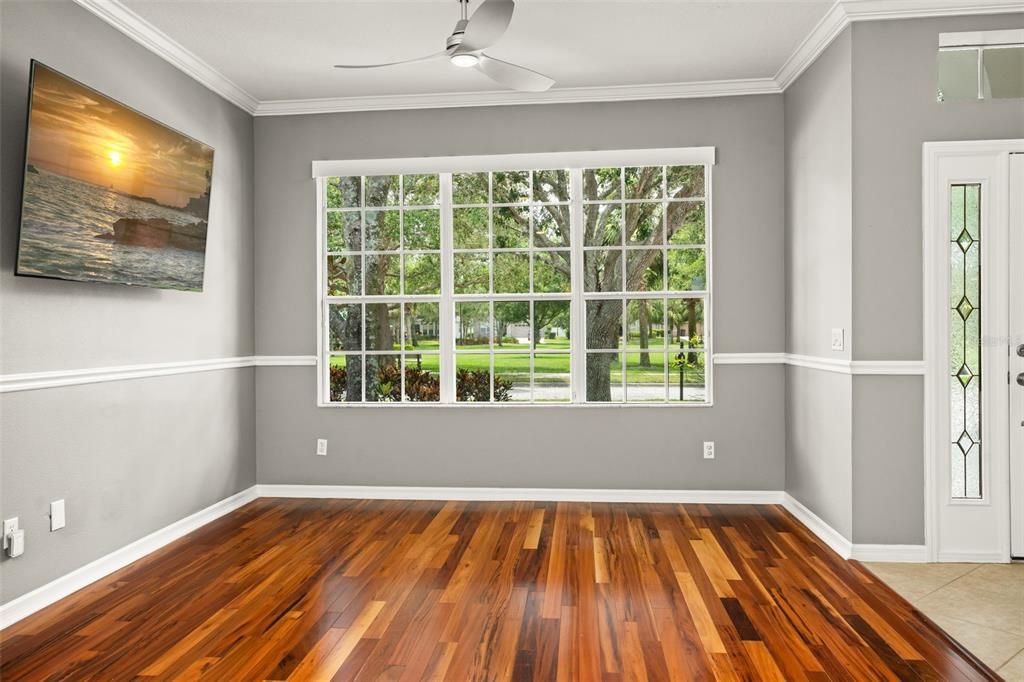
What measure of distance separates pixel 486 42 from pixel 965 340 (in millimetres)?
2853

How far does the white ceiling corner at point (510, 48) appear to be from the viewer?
3.36 metres

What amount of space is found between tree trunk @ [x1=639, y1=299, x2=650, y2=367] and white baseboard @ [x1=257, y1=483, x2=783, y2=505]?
3.02 feet

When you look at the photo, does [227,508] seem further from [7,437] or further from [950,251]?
[950,251]

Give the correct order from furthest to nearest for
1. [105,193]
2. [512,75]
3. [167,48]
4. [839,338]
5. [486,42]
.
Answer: [167,48], [839,338], [512,75], [105,193], [486,42]

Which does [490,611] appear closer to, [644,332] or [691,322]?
[644,332]

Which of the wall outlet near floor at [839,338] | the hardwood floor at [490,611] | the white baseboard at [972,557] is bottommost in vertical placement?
the hardwood floor at [490,611]

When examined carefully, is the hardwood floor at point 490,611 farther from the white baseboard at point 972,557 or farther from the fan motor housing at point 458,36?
the fan motor housing at point 458,36

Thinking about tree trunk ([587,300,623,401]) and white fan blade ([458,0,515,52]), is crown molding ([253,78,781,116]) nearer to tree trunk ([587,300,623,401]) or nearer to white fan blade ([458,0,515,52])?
tree trunk ([587,300,623,401])

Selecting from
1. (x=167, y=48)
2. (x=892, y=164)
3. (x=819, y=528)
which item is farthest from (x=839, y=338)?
(x=167, y=48)

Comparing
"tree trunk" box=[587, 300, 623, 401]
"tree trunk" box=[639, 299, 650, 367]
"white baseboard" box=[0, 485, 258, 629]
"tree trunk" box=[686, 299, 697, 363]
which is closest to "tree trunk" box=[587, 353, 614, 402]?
"tree trunk" box=[587, 300, 623, 401]

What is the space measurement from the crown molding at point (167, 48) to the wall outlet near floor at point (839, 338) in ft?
13.5

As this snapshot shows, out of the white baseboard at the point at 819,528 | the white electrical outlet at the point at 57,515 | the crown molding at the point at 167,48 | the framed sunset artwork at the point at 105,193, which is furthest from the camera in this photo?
the white baseboard at the point at 819,528

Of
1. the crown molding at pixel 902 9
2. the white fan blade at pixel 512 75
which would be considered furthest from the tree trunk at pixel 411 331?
the crown molding at pixel 902 9

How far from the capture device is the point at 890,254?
3465mm
